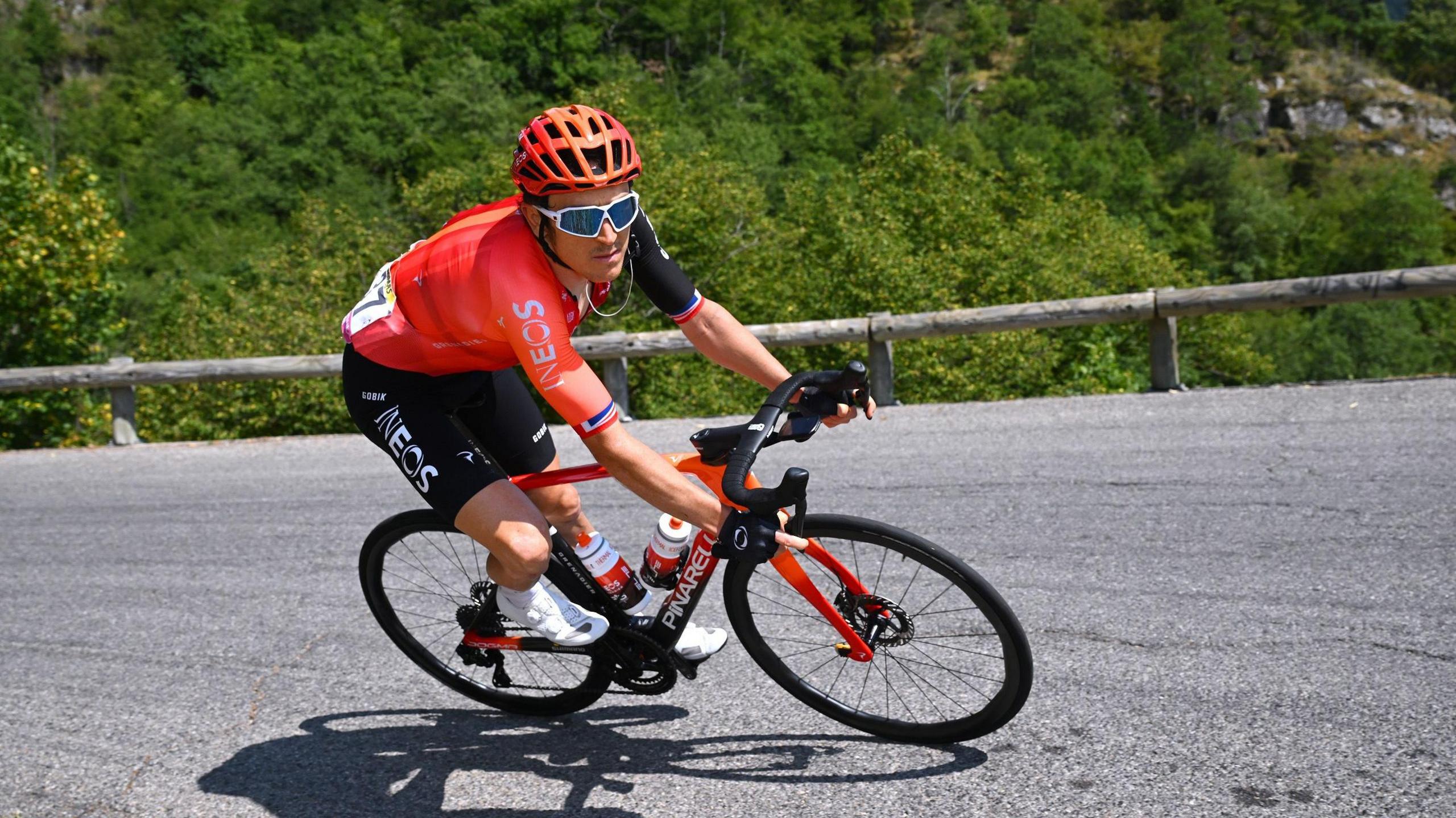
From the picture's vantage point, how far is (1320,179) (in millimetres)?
105938

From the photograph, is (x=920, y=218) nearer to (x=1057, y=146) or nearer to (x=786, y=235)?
(x=786, y=235)

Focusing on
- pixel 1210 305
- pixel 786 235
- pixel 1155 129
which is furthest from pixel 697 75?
pixel 1210 305

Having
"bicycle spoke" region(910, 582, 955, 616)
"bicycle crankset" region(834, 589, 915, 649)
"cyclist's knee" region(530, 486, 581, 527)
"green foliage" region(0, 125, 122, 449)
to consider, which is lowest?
"green foliage" region(0, 125, 122, 449)

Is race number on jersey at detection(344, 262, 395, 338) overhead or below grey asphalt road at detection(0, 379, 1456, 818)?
overhead

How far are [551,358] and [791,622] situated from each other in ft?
4.89

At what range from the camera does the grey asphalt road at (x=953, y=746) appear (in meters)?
3.86

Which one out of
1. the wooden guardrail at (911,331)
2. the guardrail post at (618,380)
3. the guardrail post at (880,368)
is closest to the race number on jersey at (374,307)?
the wooden guardrail at (911,331)

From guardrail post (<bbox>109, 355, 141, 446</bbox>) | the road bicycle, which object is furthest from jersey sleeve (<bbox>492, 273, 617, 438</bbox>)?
guardrail post (<bbox>109, 355, 141, 446</bbox>)

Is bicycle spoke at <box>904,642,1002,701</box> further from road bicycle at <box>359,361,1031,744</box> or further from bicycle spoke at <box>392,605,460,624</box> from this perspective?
bicycle spoke at <box>392,605,460,624</box>

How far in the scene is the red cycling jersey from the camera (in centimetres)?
353

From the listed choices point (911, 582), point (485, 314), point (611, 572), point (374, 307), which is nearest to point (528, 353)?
point (485, 314)

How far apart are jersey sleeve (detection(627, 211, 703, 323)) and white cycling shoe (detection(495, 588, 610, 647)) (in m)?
1.07

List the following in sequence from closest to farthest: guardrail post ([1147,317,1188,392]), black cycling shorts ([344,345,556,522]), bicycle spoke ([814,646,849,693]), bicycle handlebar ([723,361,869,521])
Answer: bicycle handlebar ([723,361,869,521]) → black cycling shorts ([344,345,556,522]) → bicycle spoke ([814,646,849,693]) → guardrail post ([1147,317,1188,392])

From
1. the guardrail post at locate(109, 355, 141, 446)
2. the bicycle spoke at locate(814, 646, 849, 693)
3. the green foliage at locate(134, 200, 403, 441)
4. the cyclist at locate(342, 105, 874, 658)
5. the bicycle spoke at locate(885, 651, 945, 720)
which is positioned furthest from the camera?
the green foliage at locate(134, 200, 403, 441)
